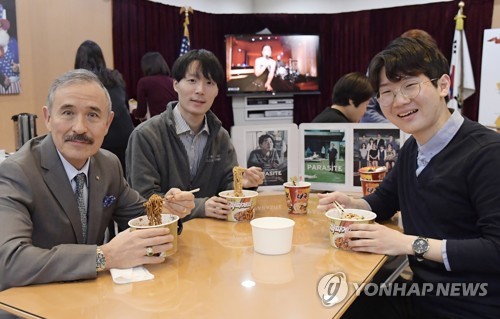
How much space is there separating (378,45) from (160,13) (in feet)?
10.1

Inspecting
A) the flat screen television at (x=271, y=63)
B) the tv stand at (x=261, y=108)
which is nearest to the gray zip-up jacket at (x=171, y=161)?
the flat screen television at (x=271, y=63)

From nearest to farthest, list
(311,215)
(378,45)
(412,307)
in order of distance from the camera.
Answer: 1. (412,307)
2. (311,215)
3. (378,45)

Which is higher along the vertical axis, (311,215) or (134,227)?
(134,227)

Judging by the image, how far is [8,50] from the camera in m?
3.61

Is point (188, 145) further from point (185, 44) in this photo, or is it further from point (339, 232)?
point (185, 44)

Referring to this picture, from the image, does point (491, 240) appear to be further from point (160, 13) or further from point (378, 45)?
point (378, 45)

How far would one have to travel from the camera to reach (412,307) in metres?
1.48

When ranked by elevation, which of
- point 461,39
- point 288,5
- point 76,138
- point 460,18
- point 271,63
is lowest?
point 76,138

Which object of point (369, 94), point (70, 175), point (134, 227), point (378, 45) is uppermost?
point (378, 45)

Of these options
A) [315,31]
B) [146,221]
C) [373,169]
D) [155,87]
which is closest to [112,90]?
[155,87]

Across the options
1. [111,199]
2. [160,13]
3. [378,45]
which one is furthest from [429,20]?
[111,199]

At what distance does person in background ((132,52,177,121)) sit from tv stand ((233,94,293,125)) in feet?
8.58

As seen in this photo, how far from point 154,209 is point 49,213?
31 cm

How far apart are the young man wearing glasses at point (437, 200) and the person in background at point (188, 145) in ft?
2.34
